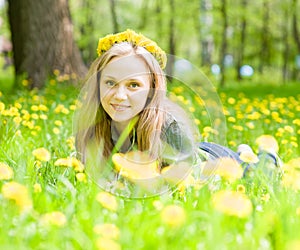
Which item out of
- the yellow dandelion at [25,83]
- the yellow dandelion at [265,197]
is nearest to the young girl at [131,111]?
the yellow dandelion at [265,197]

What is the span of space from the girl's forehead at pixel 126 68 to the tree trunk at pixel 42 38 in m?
4.17

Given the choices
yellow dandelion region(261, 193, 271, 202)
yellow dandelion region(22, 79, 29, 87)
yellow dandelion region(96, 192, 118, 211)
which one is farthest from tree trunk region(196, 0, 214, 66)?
yellow dandelion region(96, 192, 118, 211)

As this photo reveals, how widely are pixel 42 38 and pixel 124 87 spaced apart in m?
4.44

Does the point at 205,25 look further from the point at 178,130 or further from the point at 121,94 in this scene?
the point at 121,94

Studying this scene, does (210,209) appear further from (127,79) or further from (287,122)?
(287,122)

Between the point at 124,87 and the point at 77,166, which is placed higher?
the point at 124,87

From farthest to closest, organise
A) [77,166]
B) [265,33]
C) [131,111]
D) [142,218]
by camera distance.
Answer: [265,33] < [131,111] < [77,166] < [142,218]

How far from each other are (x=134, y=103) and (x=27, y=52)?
4.45 meters

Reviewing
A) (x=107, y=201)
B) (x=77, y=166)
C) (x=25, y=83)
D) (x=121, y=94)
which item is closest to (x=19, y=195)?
(x=107, y=201)

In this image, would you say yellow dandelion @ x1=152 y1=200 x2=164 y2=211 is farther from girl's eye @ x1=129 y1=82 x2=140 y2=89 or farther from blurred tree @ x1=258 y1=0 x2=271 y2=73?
blurred tree @ x1=258 y1=0 x2=271 y2=73

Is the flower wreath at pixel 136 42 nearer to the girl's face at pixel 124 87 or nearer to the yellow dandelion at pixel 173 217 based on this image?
the girl's face at pixel 124 87

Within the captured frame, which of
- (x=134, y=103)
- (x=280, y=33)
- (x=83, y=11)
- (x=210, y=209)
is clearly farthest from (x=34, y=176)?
(x=280, y=33)

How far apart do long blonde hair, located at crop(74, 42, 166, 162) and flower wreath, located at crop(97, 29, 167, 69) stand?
5 centimetres

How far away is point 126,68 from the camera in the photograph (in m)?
1.99
